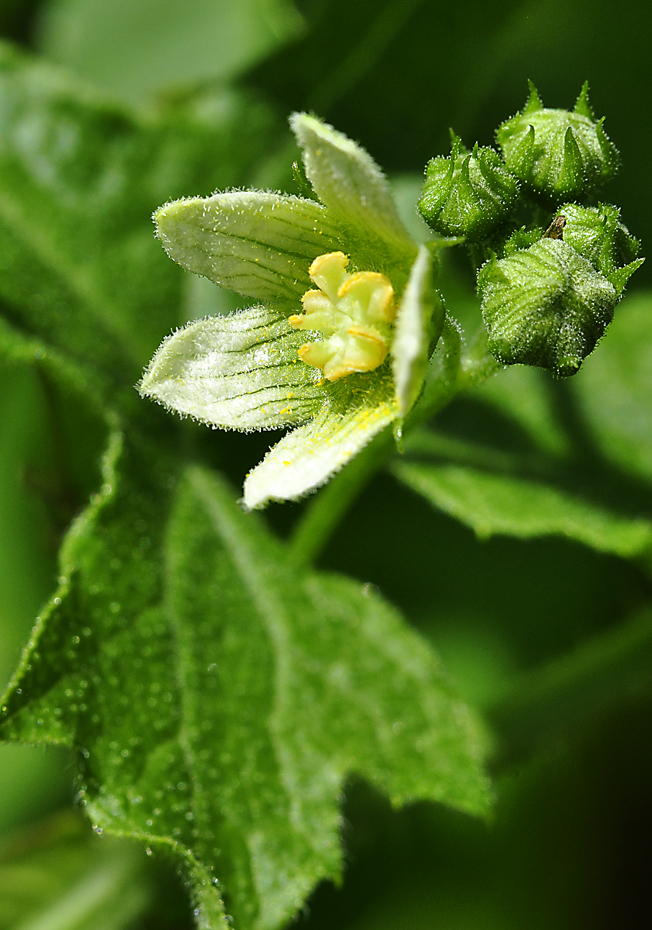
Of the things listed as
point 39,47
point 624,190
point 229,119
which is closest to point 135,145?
point 229,119

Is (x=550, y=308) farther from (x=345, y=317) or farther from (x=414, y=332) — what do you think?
(x=345, y=317)

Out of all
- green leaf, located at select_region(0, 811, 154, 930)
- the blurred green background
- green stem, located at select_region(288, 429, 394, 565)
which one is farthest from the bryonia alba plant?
green leaf, located at select_region(0, 811, 154, 930)

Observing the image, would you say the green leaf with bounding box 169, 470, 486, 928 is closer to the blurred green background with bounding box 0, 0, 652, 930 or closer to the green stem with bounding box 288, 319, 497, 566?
the green stem with bounding box 288, 319, 497, 566

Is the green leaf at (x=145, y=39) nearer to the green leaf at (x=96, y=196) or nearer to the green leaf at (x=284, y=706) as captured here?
the green leaf at (x=96, y=196)

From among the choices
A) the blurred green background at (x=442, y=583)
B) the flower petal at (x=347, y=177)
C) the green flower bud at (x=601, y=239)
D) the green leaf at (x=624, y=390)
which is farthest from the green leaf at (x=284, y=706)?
the green flower bud at (x=601, y=239)

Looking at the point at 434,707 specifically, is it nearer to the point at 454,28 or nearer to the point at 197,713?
the point at 197,713

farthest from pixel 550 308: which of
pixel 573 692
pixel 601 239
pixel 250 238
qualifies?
pixel 573 692
